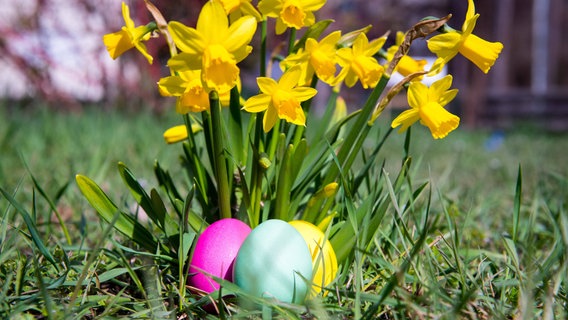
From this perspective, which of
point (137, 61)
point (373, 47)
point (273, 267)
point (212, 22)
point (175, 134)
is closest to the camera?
point (212, 22)

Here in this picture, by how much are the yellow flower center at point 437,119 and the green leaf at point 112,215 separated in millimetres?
576

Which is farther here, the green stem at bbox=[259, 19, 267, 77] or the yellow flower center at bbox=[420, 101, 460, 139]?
the green stem at bbox=[259, 19, 267, 77]

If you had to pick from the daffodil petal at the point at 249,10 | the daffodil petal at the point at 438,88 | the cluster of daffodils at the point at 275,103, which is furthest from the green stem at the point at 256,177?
the daffodil petal at the point at 438,88

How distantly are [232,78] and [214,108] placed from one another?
0.35ft

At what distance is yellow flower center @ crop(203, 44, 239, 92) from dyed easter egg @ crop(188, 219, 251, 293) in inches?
11.8

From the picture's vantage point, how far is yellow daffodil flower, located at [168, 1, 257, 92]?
0.84 meters

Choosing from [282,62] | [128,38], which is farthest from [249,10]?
[128,38]

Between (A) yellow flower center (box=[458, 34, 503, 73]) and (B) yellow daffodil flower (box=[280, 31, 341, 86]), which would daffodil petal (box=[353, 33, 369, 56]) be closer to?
(B) yellow daffodil flower (box=[280, 31, 341, 86])

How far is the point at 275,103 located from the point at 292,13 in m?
0.16

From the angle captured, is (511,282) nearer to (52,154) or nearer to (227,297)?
(227,297)

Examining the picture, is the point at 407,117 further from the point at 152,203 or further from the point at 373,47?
the point at 152,203

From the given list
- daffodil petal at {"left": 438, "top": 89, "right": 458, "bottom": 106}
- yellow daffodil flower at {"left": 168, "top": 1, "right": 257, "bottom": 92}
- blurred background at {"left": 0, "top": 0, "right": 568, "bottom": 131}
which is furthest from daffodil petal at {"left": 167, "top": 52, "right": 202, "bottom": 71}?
blurred background at {"left": 0, "top": 0, "right": 568, "bottom": 131}

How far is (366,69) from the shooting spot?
1041 mm

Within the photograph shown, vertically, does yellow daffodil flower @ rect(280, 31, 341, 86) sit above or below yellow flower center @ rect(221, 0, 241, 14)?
below
